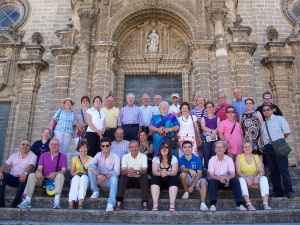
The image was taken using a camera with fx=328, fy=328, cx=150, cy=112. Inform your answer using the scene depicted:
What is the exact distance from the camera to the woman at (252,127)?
758 centimetres

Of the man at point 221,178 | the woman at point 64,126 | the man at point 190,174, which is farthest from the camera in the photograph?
the woman at point 64,126

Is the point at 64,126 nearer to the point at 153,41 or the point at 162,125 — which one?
the point at 162,125

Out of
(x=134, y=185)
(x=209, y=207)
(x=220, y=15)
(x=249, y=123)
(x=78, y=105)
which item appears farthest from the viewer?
(x=220, y=15)

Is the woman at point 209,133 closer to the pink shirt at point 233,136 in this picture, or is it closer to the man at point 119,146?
→ the pink shirt at point 233,136

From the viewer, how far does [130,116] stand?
8383mm

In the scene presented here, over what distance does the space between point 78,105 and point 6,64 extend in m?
5.06

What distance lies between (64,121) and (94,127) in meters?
0.90

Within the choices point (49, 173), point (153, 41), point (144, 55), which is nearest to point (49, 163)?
point (49, 173)

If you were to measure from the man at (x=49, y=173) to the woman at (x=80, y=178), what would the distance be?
0.86 feet

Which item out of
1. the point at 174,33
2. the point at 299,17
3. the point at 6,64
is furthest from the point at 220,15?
the point at 6,64

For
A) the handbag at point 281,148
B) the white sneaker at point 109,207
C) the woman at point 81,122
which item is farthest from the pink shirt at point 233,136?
the woman at point 81,122

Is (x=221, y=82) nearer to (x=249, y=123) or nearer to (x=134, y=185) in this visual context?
(x=249, y=123)

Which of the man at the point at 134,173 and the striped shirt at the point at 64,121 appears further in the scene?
the striped shirt at the point at 64,121

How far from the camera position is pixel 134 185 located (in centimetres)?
706
